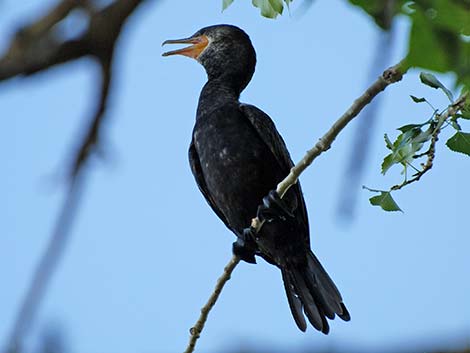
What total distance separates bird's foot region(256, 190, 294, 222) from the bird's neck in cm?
82

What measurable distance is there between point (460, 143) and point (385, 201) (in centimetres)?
30

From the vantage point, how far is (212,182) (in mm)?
4434

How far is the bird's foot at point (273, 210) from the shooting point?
3959 mm

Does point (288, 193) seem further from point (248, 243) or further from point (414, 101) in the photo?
point (414, 101)

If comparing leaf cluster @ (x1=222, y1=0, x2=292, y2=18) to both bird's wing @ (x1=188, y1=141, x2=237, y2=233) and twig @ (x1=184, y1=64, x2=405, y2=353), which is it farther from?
bird's wing @ (x1=188, y1=141, x2=237, y2=233)

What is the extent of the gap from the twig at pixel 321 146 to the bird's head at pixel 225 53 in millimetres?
1860

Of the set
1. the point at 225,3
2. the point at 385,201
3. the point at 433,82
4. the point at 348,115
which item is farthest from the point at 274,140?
the point at 225,3

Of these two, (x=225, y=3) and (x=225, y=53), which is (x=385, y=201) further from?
(x=225, y=53)

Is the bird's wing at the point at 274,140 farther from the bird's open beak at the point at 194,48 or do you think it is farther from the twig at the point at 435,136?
the twig at the point at 435,136

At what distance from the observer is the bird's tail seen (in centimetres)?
417

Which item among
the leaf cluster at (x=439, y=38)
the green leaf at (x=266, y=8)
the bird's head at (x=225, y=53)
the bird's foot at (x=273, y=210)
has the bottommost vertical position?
the leaf cluster at (x=439, y=38)

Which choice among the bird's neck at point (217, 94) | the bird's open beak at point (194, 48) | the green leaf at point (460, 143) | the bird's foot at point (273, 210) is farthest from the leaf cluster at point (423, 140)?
the bird's open beak at point (194, 48)

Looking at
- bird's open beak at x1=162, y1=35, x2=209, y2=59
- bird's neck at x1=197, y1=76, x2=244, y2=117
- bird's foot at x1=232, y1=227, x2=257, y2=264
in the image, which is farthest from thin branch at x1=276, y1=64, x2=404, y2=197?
bird's open beak at x1=162, y1=35, x2=209, y2=59

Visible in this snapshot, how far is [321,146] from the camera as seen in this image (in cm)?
264
